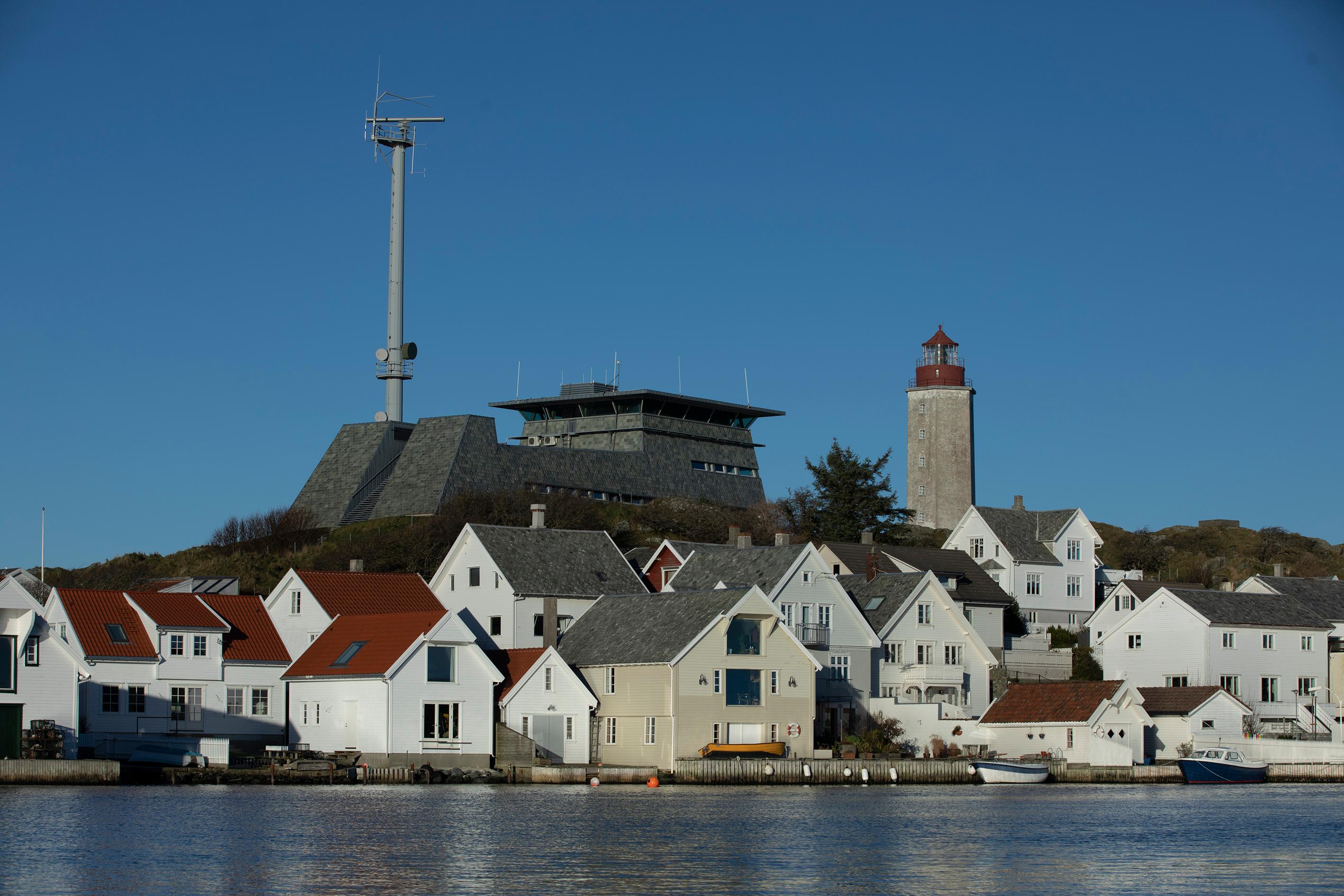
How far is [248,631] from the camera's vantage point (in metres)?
66.9

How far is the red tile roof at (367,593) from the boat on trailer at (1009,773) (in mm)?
21114

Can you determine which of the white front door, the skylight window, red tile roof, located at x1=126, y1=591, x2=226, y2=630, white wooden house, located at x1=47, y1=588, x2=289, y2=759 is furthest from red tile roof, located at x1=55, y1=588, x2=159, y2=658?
the white front door

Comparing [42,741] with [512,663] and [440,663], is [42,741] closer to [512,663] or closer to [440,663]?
[440,663]

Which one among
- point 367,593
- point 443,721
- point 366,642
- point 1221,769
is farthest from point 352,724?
point 1221,769

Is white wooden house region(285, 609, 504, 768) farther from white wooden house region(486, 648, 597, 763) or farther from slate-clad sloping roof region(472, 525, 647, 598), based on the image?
slate-clad sloping roof region(472, 525, 647, 598)

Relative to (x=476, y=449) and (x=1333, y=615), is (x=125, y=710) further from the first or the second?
(x=1333, y=615)

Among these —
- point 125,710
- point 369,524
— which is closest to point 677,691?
point 125,710

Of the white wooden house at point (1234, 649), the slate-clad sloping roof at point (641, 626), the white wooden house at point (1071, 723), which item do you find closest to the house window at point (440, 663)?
the slate-clad sloping roof at point (641, 626)

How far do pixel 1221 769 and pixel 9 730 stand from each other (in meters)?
41.0

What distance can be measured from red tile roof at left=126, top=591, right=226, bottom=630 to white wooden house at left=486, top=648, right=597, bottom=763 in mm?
11712

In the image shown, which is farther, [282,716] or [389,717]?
[282,716]

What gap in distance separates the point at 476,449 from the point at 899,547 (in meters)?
28.9

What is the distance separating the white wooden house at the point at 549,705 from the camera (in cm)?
5975

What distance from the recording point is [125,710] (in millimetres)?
62281
